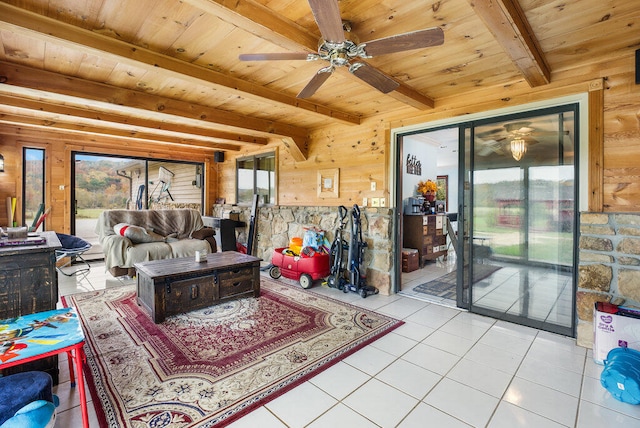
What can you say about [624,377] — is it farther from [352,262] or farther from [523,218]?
[352,262]

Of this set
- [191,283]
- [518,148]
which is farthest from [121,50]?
[518,148]

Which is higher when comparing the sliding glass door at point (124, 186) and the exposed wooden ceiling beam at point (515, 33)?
the exposed wooden ceiling beam at point (515, 33)

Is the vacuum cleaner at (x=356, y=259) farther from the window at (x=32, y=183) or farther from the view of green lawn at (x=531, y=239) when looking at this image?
the window at (x=32, y=183)

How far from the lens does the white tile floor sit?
1.75m

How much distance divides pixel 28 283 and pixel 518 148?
419cm

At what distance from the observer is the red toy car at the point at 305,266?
13.9ft

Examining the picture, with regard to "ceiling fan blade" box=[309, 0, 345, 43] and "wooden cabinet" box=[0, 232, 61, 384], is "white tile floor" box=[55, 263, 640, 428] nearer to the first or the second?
"wooden cabinet" box=[0, 232, 61, 384]

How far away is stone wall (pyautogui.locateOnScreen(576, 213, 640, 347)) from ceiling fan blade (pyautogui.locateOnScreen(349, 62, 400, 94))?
2026 mm

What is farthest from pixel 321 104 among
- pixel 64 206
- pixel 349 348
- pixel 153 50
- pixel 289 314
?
pixel 64 206

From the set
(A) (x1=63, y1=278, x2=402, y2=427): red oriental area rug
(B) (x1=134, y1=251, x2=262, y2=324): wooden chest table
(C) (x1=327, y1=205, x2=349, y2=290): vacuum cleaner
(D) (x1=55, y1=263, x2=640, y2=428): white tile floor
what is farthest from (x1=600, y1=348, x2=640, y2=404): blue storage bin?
(B) (x1=134, y1=251, x2=262, y2=324): wooden chest table

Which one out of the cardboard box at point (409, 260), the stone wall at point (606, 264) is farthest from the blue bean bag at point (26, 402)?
the cardboard box at point (409, 260)

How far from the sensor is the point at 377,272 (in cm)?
421

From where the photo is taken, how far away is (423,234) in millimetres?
5566

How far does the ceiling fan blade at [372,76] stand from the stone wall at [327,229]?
1864 millimetres
